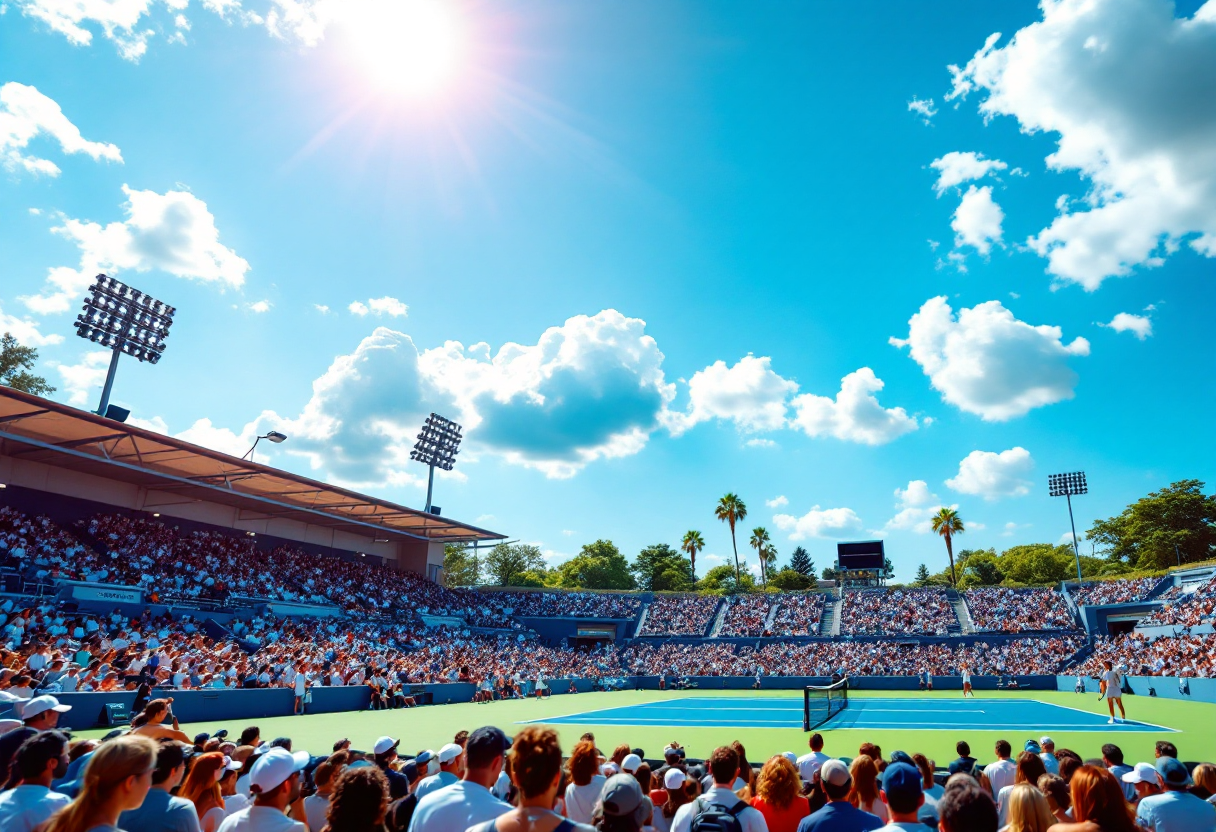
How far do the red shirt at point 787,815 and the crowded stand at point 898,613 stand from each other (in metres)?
47.0

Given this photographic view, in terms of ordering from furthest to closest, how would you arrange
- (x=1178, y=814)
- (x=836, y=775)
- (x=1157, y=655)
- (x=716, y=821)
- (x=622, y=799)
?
(x=1157, y=655), (x=1178, y=814), (x=836, y=775), (x=716, y=821), (x=622, y=799)

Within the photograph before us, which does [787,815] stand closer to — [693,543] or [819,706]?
[819,706]

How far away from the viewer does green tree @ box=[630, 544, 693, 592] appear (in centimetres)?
10181

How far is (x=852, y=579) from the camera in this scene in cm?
6028

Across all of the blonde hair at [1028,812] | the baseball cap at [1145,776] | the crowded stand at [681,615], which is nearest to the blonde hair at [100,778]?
the blonde hair at [1028,812]

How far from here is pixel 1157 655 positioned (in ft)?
111

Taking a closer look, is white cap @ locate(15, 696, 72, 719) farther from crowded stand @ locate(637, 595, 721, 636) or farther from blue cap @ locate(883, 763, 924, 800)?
crowded stand @ locate(637, 595, 721, 636)

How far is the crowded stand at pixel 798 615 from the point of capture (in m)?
50.8

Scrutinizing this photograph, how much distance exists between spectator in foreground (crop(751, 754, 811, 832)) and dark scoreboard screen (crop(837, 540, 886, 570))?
52793mm

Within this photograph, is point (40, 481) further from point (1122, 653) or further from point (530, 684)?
point (1122, 653)

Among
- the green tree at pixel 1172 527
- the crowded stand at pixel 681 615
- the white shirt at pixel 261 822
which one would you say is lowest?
the white shirt at pixel 261 822

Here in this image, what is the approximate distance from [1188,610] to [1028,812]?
42.8m

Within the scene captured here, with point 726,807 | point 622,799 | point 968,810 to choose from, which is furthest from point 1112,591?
point 622,799

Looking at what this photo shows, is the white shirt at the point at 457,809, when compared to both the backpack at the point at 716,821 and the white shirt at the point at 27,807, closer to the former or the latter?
the backpack at the point at 716,821
